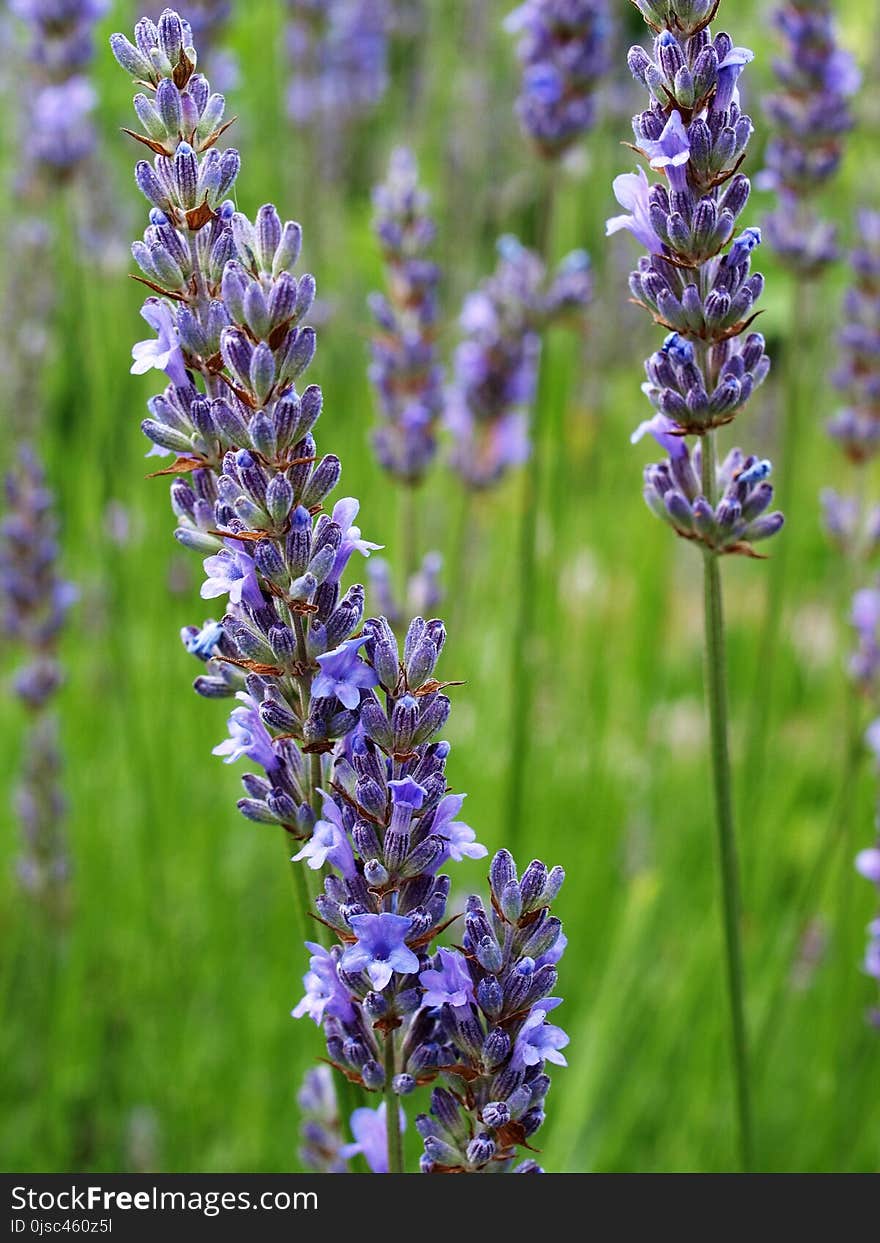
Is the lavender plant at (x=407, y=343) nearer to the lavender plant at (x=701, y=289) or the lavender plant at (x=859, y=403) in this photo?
the lavender plant at (x=859, y=403)

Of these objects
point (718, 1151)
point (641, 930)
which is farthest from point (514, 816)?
point (718, 1151)

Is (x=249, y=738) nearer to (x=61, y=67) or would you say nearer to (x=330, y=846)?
(x=330, y=846)

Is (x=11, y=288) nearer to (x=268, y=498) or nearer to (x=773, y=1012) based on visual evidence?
(x=773, y=1012)

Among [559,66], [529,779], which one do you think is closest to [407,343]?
[559,66]

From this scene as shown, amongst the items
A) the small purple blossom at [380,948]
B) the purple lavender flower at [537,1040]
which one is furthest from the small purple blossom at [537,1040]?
the small purple blossom at [380,948]

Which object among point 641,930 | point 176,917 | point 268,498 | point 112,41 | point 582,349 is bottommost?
point 176,917

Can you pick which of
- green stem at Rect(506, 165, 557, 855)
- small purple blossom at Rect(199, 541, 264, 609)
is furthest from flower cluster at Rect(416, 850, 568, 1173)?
green stem at Rect(506, 165, 557, 855)
